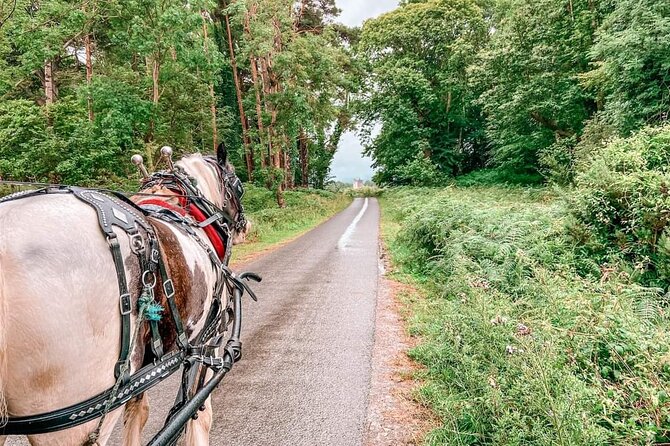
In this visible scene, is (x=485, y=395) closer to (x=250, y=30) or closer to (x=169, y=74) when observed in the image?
(x=169, y=74)

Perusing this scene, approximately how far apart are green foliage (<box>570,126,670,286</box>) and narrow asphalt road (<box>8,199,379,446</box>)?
3299mm

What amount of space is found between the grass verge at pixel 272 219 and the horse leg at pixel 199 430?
6.97 m

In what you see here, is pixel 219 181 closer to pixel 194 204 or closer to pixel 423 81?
pixel 194 204

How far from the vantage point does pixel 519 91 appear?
17875 mm

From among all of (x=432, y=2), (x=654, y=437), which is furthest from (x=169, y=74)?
(x=432, y=2)

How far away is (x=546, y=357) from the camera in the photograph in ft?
8.23

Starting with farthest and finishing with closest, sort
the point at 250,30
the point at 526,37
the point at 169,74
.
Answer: the point at 526,37 → the point at 250,30 → the point at 169,74

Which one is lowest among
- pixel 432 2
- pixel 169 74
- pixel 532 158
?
pixel 532 158

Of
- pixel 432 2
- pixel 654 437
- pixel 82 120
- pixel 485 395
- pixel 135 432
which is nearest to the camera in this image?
pixel 654 437

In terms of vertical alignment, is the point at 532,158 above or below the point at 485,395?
above

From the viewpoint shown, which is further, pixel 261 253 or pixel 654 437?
pixel 261 253

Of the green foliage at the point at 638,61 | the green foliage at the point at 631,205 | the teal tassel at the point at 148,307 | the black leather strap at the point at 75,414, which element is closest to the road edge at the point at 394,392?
the black leather strap at the point at 75,414

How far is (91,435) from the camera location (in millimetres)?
1424

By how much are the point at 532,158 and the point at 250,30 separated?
58.1 feet
